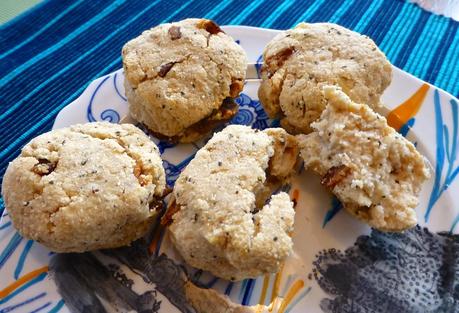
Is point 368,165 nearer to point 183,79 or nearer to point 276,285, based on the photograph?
point 276,285

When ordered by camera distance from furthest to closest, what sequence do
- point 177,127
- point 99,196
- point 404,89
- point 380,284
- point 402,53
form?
point 402,53
point 404,89
point 177,127
point 380,284
point 99,196

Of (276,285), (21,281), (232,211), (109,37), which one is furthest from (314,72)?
(109,37)

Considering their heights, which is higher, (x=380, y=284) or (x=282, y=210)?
(x=282, y=210)

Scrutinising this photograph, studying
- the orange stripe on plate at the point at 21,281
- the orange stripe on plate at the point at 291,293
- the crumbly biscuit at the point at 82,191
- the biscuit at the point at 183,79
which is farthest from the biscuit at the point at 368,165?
the orange stripe on plate at the point at 21,281

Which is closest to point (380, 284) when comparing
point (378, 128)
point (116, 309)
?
point (378, 128)

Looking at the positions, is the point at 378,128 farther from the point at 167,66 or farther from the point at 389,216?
the point at 167,66

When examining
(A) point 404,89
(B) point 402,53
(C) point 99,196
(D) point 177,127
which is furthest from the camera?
(B) point 402,53
